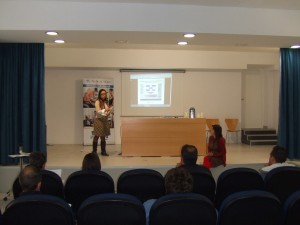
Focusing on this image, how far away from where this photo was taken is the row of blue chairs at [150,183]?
3.03 metres

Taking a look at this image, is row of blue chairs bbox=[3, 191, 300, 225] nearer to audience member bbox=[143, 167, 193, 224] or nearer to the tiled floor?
audience member bbox=[143, 167, 193, 224]

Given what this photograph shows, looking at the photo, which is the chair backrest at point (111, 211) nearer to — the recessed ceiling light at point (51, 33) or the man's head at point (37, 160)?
the man's head at point (37, 160)

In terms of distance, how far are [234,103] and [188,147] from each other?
260 inches

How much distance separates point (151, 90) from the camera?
9.62 m

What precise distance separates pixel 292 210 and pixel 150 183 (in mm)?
1266

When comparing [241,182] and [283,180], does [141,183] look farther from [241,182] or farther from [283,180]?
[283,180]

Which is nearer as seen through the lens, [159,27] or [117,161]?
[159,27]

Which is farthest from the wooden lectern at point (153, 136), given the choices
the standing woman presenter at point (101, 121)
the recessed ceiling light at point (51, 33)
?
the recessed ceiling light at point (51, 33)

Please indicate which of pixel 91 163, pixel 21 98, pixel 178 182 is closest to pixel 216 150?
pixel 91 163

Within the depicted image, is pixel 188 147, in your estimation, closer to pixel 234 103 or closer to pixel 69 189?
pixel 69 189

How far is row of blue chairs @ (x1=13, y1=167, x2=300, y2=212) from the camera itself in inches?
119

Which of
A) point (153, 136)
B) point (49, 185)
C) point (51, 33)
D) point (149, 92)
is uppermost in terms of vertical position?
point (51, 33)

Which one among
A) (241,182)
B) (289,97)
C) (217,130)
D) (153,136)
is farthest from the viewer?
(153,136)

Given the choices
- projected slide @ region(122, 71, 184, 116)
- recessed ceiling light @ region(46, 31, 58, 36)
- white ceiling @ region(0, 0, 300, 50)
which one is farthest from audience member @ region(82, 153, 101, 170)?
projected slide @ region(122, 71, 184, 116)
